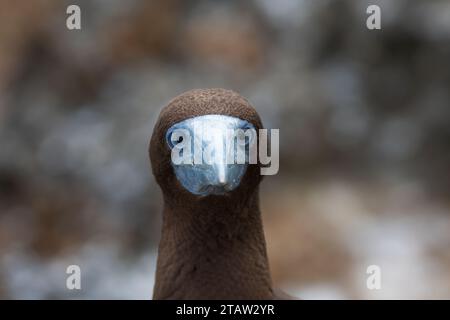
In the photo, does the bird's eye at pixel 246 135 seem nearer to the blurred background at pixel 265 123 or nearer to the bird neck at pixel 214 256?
the bird neck at pixel 214 256

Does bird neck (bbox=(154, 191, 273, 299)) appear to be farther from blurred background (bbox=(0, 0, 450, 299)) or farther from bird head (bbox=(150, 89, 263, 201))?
blurred background (bbox=(0, 0, 450, 299))

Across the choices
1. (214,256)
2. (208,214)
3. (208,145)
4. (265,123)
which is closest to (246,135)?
(208,145)

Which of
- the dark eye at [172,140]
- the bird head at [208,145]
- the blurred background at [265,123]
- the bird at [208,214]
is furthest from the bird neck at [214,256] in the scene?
the blurred background at [265,123]

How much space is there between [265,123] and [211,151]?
14.9 feet

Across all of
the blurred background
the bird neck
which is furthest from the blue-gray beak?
the blurred background

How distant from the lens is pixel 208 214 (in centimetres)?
338

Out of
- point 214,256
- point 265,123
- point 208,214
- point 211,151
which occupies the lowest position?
point 214,256

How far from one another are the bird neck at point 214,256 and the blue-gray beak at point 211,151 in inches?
8.3

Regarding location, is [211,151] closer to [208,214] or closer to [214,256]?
[208,214]

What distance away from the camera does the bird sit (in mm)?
3242

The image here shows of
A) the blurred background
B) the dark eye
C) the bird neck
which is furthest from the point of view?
the blurred background
